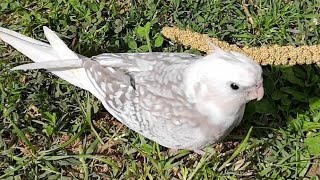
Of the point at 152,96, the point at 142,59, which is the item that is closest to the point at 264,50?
the point at 142,59

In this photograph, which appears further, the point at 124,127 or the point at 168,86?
the point at 124,127

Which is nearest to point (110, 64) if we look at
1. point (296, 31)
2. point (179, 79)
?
point (179, 79)

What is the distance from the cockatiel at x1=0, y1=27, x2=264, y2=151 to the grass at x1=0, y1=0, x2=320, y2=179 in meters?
0.27

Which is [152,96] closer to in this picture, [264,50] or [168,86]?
[168,86]

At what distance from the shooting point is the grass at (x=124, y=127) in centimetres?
392

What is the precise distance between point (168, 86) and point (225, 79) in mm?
407

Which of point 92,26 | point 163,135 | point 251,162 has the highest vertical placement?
point 92,26

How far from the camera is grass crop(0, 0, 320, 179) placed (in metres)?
3.92

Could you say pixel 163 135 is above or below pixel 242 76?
below

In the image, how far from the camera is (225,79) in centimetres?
320

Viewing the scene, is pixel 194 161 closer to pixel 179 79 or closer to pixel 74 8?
pixel 179 79

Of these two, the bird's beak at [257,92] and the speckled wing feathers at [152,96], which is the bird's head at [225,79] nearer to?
the bird's beak at [257,92]

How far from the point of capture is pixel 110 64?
3.68 m

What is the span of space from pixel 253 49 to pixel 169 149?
2.69 feet
